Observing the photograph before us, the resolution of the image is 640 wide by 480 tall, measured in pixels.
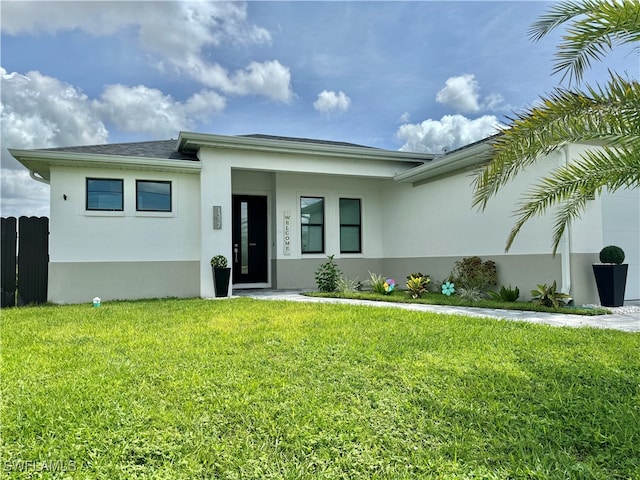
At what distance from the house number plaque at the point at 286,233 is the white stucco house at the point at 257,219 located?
31 millimetres

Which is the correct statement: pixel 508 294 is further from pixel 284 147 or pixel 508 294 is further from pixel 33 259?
pixel 33 259

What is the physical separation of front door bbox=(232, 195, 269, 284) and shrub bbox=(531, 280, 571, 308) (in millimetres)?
7763

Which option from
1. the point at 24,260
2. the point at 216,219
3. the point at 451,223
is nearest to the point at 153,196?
the point at 216,219

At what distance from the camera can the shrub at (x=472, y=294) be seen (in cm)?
856

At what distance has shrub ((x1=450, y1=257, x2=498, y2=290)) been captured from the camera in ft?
29.9

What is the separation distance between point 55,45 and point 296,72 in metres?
7.18

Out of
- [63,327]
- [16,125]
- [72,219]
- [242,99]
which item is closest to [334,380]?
[63,327]

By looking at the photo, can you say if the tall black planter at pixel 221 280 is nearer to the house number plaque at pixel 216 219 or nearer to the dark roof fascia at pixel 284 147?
the house number plaque at pixel 216 219

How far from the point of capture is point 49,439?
8.32 feet

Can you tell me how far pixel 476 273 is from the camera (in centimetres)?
930

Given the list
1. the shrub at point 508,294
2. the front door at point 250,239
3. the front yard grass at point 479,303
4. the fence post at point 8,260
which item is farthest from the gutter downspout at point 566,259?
the fence post at point 8,260

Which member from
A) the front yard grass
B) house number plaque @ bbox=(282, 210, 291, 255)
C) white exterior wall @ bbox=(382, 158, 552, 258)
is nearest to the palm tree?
the front yard grass

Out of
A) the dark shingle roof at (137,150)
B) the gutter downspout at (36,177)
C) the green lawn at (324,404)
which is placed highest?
the dark shingle roof at (137,150)

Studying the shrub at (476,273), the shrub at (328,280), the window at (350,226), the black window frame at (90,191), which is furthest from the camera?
the window at (350,226)
